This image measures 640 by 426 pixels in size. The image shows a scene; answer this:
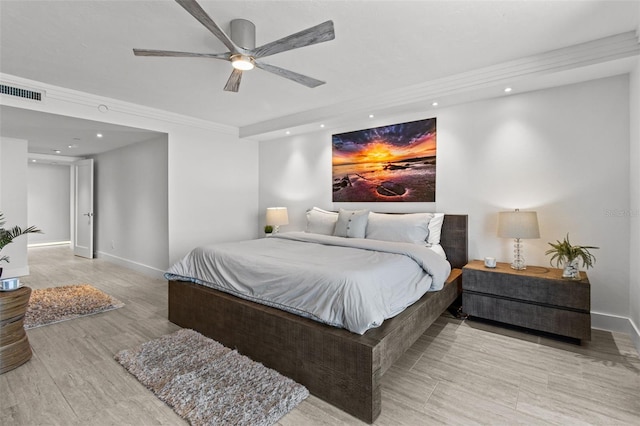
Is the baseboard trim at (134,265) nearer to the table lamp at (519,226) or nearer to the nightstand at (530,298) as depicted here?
the nightstand at (530,298)

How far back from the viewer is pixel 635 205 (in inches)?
101

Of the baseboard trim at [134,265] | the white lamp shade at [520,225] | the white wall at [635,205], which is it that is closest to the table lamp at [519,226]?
the white lamp shade at [520,225]

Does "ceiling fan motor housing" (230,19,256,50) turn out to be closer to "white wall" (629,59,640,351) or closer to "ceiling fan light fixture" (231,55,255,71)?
"ceiling fan light fixture" (231,55,255,71)

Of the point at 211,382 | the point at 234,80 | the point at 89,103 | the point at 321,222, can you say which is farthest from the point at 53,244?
the point at 211,382

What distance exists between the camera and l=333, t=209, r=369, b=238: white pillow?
12.3 ft

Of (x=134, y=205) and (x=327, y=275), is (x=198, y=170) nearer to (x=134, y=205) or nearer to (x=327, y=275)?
(x=134, y=205)

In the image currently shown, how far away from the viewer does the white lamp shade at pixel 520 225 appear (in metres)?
2.86

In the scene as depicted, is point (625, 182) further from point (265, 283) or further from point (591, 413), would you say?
point (265, 283)

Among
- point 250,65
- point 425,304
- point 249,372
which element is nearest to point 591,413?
point 425,304

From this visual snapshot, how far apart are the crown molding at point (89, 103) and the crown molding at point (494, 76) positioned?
1.80 m

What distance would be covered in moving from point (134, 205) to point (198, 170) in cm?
149

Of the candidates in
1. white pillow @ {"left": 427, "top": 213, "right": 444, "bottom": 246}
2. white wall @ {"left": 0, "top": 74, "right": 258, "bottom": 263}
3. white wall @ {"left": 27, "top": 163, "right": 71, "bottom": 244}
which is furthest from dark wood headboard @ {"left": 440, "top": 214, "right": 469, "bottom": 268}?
white wall @ {"left": 27, "top": 163, "right": 71, "bottom": 244}

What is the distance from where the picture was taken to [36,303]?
3.52 meters

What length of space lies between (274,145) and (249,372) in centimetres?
421
